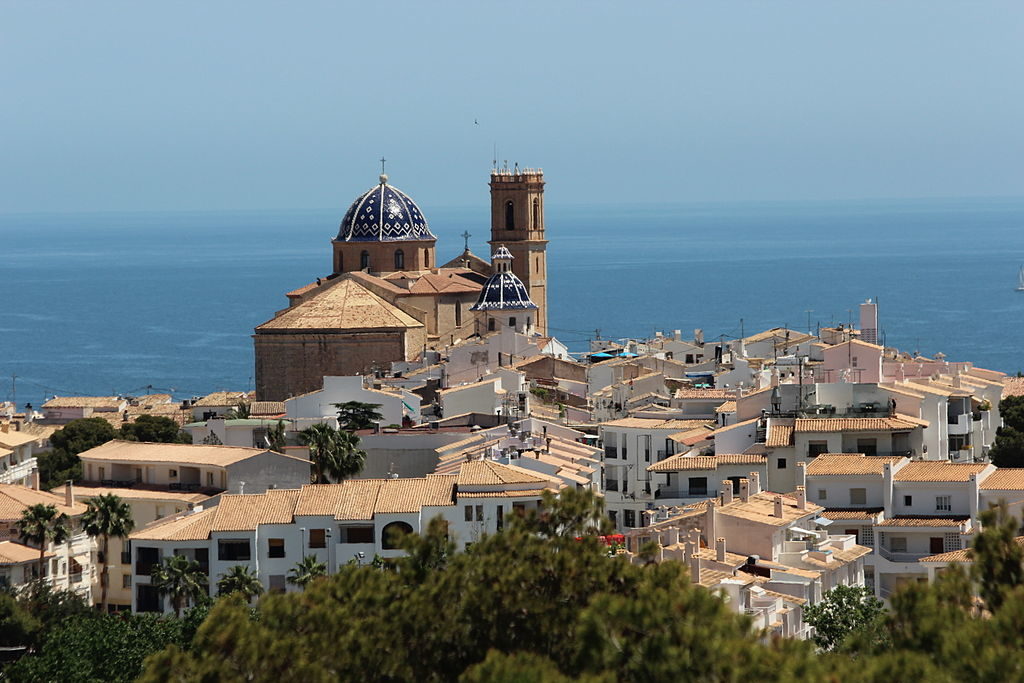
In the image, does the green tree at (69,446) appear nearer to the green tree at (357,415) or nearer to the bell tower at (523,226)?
the green tree at (357,415)

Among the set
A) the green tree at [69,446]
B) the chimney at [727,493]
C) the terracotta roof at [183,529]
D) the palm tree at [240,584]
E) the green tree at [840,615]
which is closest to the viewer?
the green tree at [840,615]

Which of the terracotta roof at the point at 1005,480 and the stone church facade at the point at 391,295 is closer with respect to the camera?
the terracotta roof at the point at 1005,480

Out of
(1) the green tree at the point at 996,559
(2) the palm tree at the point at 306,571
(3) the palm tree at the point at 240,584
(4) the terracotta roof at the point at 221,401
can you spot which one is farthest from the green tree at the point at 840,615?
(4) the terracotta roof at the point at 221,401

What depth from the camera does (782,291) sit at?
173 m

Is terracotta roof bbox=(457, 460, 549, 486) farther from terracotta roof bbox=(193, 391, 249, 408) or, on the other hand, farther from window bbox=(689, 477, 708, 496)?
terracotta roof bbox=(193, 391, 249, 408)

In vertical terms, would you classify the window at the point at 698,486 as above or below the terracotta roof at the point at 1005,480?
below

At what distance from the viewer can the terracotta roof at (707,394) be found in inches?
1967

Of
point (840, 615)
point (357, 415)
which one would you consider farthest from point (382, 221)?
point (840, 615)

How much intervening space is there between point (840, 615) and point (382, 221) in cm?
5234

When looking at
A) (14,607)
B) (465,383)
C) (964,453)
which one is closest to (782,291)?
(465,383)

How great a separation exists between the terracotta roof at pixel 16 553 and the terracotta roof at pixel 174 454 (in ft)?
14.2

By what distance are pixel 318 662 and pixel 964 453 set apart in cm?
2689

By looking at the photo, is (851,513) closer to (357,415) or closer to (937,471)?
(937,471)

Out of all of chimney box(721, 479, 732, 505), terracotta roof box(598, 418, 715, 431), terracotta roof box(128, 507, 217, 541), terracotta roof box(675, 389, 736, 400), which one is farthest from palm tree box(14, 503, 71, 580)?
terracotta roof box(675, 389, 736, 400)
